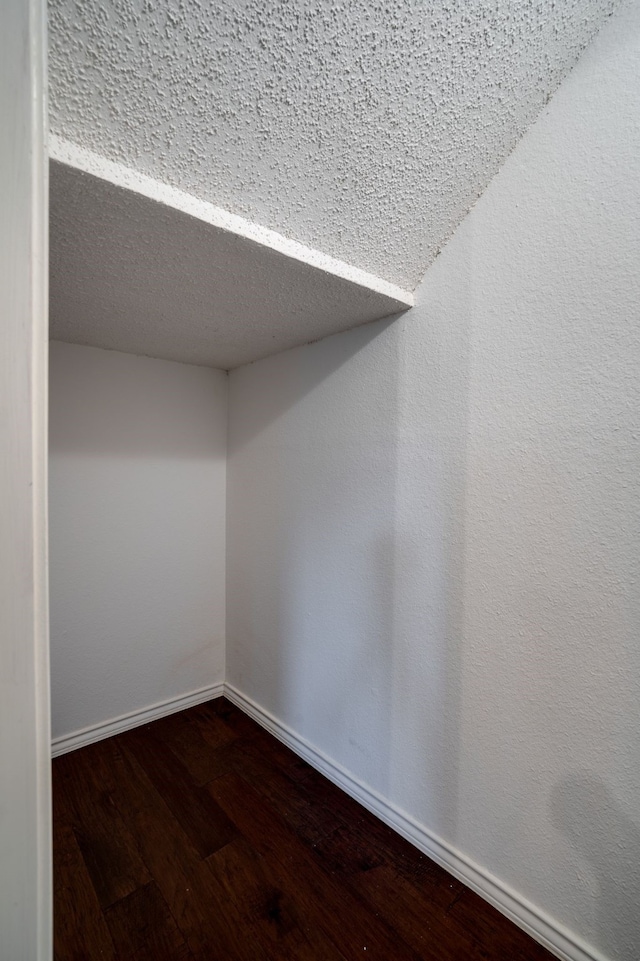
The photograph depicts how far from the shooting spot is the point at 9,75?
0.49 meters

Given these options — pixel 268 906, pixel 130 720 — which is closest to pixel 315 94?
pixel 268 906

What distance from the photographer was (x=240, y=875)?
3.92 feet

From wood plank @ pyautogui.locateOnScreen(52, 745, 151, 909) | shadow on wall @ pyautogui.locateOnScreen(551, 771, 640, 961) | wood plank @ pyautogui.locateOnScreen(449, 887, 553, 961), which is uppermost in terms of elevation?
shadow on wall @ pyautogui.locateOnScreen(551, 771, 640, 961)

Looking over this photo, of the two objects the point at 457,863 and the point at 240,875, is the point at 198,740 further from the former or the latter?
the point at 457,863

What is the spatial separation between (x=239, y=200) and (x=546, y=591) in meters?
1.16

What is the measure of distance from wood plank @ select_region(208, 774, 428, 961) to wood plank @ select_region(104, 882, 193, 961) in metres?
0.29

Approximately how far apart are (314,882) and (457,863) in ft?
1.35

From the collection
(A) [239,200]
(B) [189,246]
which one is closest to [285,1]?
(A) [239,200]

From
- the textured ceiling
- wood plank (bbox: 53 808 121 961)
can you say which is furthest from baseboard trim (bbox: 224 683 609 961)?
the textured ceiling

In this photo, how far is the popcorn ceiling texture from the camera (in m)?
0.67

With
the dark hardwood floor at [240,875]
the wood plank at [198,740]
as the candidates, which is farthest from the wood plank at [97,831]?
the wood plank at [198,740]

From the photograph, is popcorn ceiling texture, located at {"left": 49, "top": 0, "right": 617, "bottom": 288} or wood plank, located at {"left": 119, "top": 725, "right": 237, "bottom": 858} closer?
popcorn ceiling texture, located at {"left": 49, "top": 0, "right": 617, "bottom": 288}

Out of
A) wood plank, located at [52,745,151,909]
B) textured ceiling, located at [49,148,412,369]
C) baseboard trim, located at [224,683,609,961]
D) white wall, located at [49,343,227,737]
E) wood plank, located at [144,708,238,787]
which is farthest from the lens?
white wall, located at [49,343,227,737]

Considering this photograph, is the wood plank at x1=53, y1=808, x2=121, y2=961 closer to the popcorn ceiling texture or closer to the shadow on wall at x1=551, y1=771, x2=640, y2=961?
the shadow on wall at x1=551, y1=771, x2=640, y2=961
